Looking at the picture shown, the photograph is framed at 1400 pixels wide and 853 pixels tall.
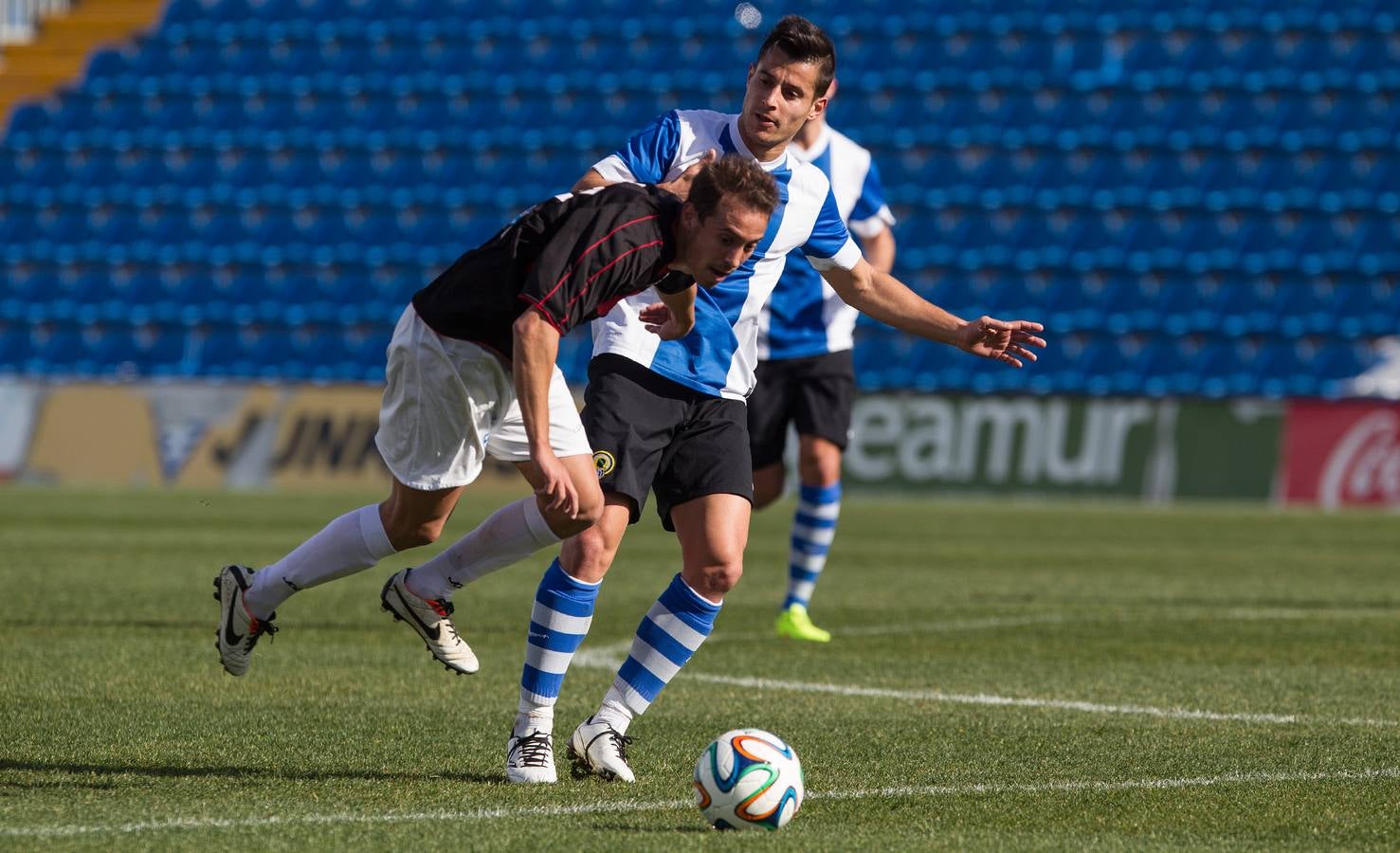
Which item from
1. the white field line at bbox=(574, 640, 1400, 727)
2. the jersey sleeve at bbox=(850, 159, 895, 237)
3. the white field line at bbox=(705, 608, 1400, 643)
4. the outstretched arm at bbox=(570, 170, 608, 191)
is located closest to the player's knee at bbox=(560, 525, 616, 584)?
the outstretched arm at bbox=(570, 170, 608, 191)

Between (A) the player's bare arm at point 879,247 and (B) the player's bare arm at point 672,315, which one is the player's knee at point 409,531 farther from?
(A) the player's bare arm at point 879,247

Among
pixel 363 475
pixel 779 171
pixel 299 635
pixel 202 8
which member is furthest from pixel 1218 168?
pixel 779 171

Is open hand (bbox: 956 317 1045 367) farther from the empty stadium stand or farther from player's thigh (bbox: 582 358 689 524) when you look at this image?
the empty stadium stand

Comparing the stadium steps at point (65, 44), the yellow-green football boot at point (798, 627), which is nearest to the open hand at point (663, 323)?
the yellow-green football boot at point (798, 627)

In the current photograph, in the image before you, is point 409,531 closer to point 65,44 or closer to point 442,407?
point 442,407

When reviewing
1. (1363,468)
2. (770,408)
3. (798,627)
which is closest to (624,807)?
(798,627)

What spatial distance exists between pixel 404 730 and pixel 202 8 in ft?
74.7

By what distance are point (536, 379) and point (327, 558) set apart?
1158mm

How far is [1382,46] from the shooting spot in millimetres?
22406

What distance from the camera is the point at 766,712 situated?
5992mm

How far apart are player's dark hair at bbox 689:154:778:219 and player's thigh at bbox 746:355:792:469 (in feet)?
13.2

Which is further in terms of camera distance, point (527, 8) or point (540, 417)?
point (527, 8)

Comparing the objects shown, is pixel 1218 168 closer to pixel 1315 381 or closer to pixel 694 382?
pixel 1315 381

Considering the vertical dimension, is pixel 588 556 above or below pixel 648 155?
below
